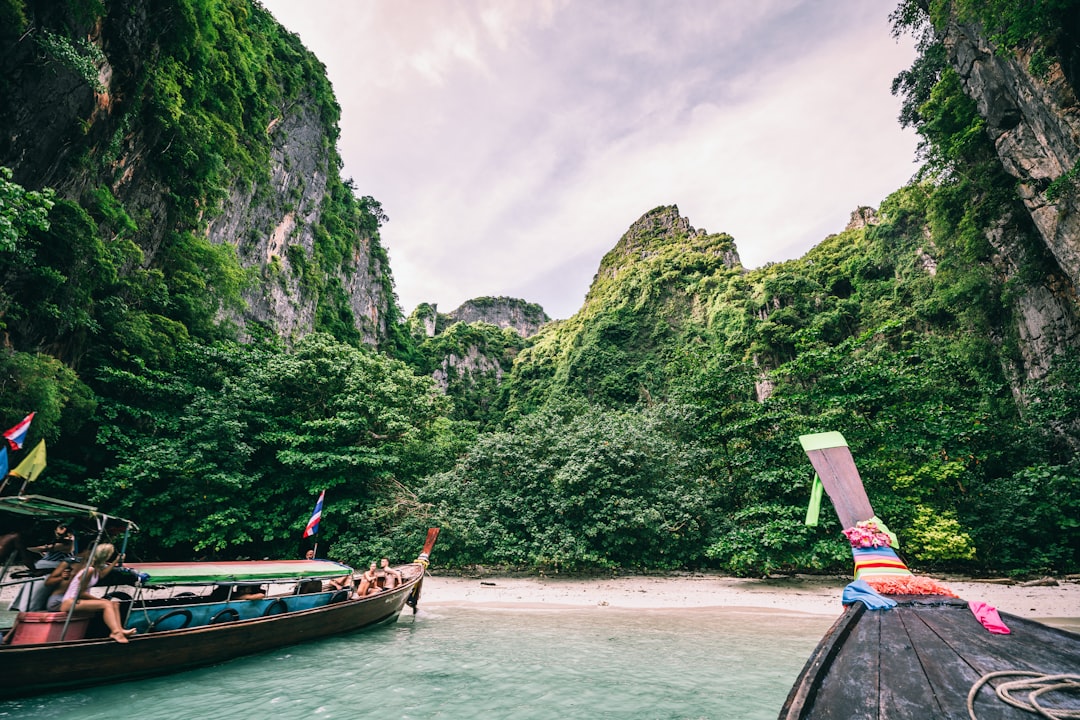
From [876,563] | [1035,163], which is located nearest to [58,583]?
[876,563]

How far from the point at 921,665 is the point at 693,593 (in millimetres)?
10395

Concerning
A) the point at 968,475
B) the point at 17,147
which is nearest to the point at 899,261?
the point at 968,475

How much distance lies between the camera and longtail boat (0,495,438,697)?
5.08m

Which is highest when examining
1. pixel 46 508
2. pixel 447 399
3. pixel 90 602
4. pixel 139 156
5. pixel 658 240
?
pixel 658 240

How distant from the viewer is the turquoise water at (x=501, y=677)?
5.05m

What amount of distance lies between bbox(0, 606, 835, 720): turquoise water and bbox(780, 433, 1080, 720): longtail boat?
7.15 ft

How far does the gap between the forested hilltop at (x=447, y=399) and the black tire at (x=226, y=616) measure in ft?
21.3

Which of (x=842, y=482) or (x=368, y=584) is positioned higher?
(x=842, y=482)

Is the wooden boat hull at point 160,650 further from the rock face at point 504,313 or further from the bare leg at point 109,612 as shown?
the rock face at point 504,313

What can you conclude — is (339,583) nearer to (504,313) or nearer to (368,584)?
(368,584)

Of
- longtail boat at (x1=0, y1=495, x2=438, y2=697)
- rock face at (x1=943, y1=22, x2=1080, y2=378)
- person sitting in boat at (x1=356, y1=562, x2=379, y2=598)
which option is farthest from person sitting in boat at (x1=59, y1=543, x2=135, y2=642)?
rock face at (x1=943, y1=22, x2=1080, y2=378)

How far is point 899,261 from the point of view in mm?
25766

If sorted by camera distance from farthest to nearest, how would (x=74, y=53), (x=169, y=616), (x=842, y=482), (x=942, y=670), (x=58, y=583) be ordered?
1. (x=74, y=53)
2. (x=169, y=616)
3. (x=58, y=583)
4. (x=842, y=482)
5. (x=942, y=670)

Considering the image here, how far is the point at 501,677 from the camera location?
6.12 meters
